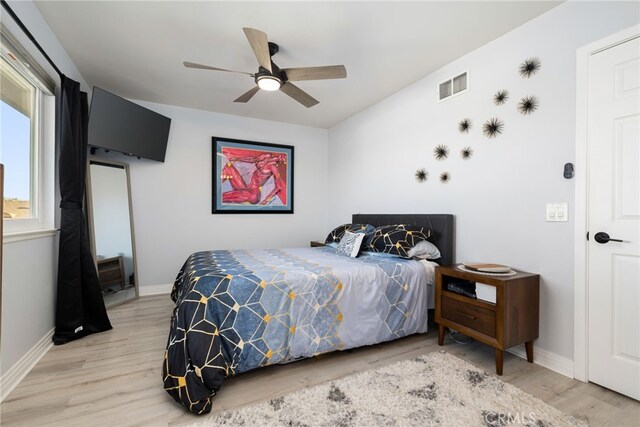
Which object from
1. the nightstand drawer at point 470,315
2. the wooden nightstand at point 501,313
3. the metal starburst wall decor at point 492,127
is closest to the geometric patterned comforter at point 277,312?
the nightstand drawer at point 470,315

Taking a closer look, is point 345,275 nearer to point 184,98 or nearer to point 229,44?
point 229,44

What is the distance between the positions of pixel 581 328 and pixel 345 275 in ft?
5.34

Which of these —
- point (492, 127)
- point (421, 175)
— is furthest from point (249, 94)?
point (492, 127)

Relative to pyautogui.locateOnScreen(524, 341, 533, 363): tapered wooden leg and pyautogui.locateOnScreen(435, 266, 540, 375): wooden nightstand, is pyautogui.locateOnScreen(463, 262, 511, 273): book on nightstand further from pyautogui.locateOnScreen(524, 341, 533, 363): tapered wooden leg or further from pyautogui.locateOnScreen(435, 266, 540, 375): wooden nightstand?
pyautogui.locateOnScreen(524, 341, 533, 363): tapered wooden leg

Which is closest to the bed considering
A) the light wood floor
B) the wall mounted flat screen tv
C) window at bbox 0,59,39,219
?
the light wood floor

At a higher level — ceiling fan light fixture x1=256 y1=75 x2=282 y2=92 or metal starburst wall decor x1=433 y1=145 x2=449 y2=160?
ceiling fan light fixture x1=256 y1=75 x2=282 y2=92

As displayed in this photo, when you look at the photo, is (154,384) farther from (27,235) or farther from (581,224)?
(581,224)

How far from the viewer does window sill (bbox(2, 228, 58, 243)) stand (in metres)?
1.83

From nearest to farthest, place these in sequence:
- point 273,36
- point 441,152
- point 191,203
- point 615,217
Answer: point 615,217
point 273,36
point 441,152
point 191,203

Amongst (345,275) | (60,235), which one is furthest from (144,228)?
(345,275)

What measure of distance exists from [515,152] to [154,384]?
3.18 meters

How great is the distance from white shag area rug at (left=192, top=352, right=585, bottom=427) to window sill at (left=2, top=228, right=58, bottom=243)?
1652 mm

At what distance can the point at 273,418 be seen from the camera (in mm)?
1569

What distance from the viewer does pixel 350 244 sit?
313 cm
